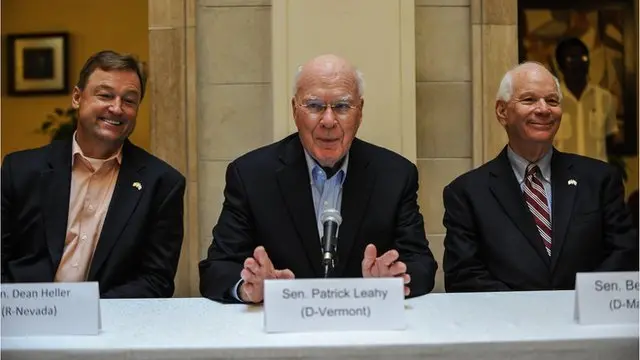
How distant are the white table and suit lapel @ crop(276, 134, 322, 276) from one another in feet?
1.75

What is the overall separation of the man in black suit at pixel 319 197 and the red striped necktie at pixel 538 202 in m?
0.33

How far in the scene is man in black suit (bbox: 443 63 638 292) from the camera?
194 centimetres

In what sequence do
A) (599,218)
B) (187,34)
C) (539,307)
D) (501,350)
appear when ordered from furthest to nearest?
(187,34), (599,218), (539,307), (501,350)

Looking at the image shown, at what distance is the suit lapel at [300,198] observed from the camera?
1.89 m

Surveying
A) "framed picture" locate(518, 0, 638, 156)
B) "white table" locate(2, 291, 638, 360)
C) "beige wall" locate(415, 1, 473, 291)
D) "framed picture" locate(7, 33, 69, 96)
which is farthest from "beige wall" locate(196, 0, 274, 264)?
"white table" locate(2, 291, 638, 360)

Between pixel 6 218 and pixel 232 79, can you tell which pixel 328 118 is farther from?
pixel 232 79

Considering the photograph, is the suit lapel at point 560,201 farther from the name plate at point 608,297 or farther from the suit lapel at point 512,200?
the name plate at point 608,297

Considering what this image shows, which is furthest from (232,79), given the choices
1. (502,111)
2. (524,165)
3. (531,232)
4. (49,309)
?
(49,309)

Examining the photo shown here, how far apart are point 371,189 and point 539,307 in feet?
2.10

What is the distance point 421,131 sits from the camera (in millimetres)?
2932

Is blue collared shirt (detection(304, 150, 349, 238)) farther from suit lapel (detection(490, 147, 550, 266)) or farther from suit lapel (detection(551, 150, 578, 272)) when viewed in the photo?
suit lapel (detection(551, 150, 578, 272))

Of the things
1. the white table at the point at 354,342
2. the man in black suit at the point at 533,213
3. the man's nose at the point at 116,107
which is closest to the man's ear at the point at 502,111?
the man in black suit at the point at 533,213

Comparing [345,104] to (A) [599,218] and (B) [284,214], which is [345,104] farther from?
(A) [599,218]

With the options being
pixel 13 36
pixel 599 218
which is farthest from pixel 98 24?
pixel 599 218
